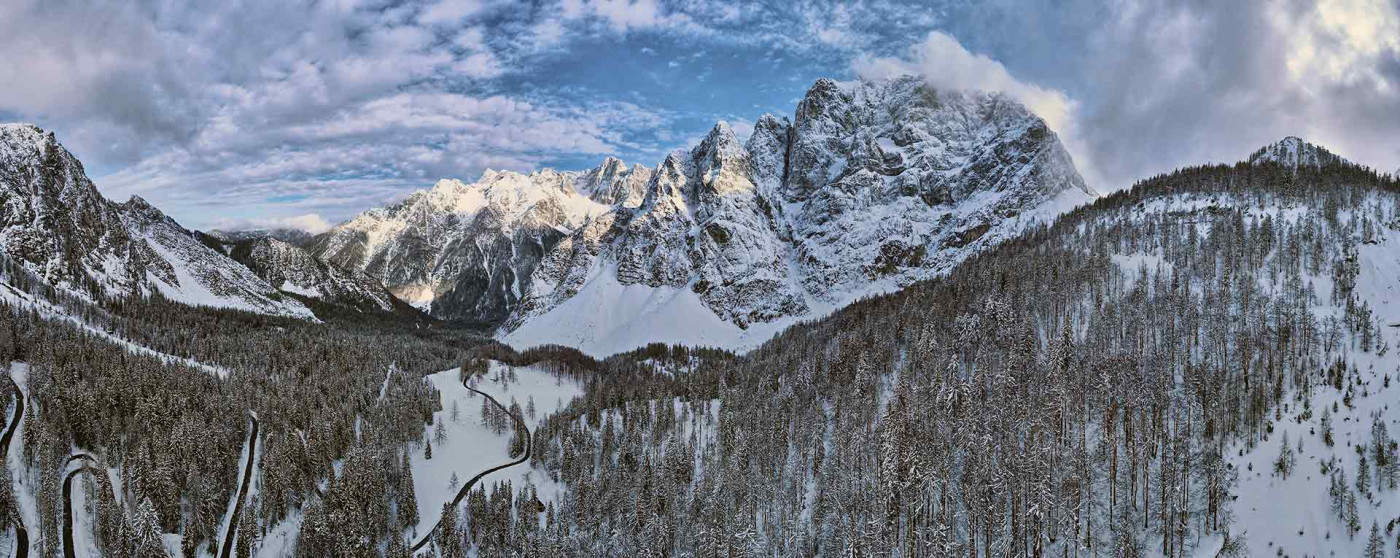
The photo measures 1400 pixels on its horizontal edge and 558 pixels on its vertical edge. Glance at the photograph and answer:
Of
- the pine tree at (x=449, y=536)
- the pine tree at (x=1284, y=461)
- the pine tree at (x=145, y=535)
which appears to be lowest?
the pine tree at (x=449, y=536)

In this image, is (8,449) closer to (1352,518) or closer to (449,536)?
(449,536)

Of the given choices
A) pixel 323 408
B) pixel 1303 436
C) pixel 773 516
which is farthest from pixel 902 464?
pixel 323 408

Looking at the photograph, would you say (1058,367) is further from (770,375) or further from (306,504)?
(306,504)

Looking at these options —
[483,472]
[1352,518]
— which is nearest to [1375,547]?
[1352,518]

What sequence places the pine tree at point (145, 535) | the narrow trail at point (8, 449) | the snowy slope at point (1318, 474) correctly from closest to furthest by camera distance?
the snowy slope at point (1318, 474) → the pine tree at point (145, 535) → the narrow trail at point (8, 449)

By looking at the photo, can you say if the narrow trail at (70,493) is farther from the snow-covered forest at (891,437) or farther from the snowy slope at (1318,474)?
the snowy slope at (1318,474)

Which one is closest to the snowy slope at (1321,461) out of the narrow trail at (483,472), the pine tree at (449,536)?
the pine tree at (449,536)

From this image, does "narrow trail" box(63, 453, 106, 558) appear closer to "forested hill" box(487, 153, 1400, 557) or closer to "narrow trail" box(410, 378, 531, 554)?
"narrow trail" box(410, 378, 531, 554)
